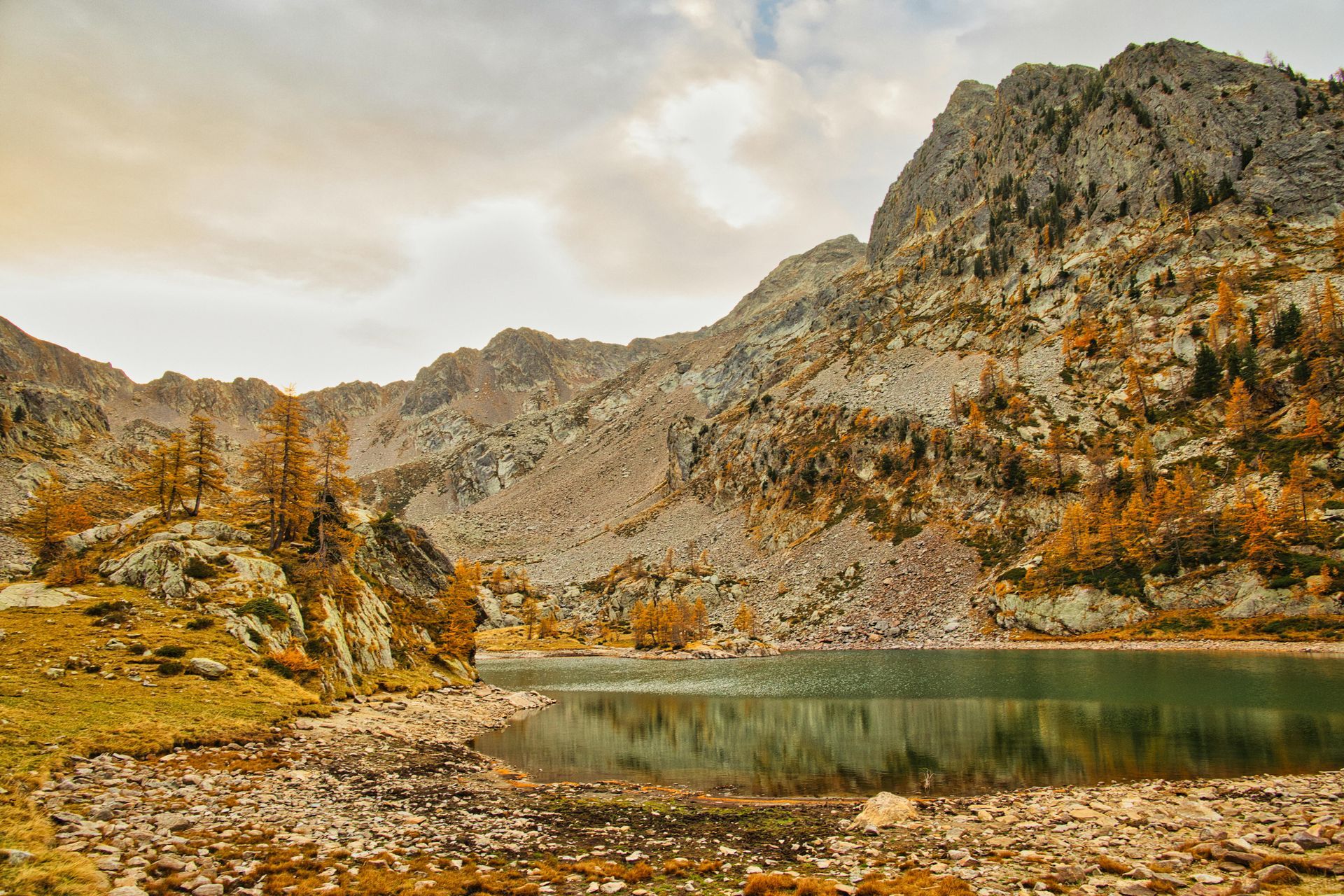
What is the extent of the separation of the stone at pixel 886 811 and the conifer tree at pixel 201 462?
50.3 m

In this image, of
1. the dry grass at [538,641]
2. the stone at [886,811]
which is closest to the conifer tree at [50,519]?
the stone at [886,811]

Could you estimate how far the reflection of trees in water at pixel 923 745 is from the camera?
2727 centimetres

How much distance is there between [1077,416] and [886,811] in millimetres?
120075

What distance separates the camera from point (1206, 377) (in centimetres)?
10244

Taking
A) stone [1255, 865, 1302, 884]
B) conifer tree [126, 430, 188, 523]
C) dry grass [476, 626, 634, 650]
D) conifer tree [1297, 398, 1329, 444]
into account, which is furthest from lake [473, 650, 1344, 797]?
dry grass [476, 626, 634, 650]

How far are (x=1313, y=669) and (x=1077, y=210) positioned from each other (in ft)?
472

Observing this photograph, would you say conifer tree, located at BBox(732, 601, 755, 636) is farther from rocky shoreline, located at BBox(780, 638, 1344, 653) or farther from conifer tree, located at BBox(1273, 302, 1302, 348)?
conifer tree, located at BBox(1273, 302, 1302, 348)

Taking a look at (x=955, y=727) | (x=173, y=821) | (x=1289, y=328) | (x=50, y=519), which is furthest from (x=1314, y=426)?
(x=50, y=519)

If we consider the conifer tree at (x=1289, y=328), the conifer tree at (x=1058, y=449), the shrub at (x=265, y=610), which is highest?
the conifer tree at (x=1289, y=328)

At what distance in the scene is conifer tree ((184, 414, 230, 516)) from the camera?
157 feet

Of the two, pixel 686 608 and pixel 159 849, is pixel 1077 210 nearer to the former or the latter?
pixel 686 608

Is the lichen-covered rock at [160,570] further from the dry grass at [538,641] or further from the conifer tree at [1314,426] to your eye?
the conifer tree at [1314,426]

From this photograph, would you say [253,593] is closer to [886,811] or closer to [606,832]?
[606,832]

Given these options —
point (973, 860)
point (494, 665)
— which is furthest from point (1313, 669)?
point (494, 665)
